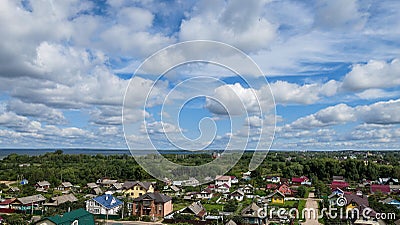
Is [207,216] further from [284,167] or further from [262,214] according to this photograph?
[284,167]

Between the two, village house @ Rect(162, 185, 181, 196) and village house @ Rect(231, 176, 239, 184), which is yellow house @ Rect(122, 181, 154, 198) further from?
village house @ Rect(231, 176, 239, 184)

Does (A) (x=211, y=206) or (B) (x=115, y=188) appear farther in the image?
(B) (x=115, y=188)

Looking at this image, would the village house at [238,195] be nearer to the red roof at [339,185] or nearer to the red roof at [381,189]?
the red roof at [339,185]

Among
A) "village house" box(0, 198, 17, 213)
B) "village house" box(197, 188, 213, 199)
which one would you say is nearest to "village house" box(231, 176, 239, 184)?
"village house" box(197, 188, 213, 199)

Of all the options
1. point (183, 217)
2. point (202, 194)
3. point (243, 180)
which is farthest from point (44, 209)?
point (243, 180)

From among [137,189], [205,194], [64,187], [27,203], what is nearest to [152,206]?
[137,189]

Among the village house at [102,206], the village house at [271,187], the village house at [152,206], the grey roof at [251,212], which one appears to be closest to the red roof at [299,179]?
the village house at [271,187]

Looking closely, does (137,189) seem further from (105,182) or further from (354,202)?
(354,202)

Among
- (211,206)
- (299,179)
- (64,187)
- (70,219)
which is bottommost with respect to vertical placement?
(211,206)
